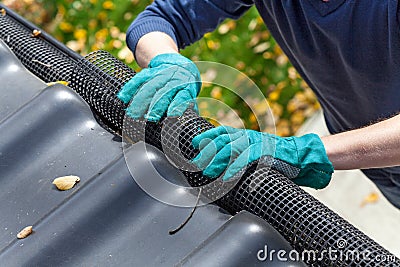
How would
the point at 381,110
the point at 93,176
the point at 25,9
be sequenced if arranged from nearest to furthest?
the point at 93,176 < the point at 381,110 < the point at 25,9

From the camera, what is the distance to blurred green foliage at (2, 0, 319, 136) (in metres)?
4.19

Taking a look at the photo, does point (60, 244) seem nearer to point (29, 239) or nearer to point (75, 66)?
point (29, 239)

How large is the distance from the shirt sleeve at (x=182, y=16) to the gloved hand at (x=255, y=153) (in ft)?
2.31

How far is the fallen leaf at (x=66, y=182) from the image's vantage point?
1.64m

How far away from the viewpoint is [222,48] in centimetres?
421

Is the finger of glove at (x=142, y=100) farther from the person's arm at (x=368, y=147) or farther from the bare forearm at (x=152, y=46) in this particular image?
the person's arm at (x=368, y=147)

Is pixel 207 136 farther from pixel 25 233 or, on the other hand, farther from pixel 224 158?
pixel 25 233

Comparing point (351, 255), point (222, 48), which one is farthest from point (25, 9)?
point (351, 255)

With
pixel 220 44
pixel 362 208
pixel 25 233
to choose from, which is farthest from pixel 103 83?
pixel 220 44

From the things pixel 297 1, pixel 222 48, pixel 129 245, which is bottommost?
pixel 222 48

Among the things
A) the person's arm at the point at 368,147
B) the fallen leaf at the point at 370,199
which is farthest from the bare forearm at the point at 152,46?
the fallen leaf at the point at 370,199

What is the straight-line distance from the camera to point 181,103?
67.7 inches

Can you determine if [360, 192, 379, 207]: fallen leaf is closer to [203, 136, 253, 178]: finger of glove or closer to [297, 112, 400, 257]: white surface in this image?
[297, 112, 400, 257]: white surface

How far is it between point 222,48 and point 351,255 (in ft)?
9.67
